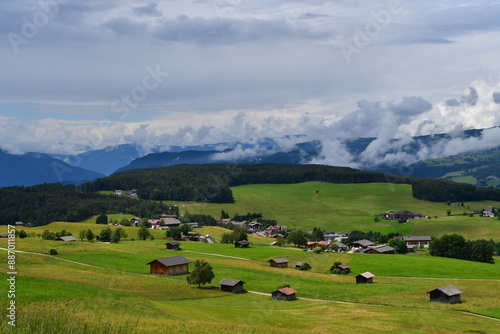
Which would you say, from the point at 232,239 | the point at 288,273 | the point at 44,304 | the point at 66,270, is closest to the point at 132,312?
the point at 44,304

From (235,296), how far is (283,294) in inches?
278

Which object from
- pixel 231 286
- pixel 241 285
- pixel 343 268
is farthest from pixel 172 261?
pixel 343 268

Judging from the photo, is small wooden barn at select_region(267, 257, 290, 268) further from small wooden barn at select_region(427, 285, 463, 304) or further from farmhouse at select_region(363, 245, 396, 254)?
small wooden barn at select_region(427, 285, 463, 304)

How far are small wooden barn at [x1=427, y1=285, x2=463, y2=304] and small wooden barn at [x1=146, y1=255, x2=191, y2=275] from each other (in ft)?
140

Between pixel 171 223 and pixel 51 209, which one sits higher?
pixel 51 209

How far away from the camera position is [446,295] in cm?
5909

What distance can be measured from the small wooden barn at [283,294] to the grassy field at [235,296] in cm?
136

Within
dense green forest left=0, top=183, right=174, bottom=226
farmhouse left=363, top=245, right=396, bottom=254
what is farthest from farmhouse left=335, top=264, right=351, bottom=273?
dense green forest left=0, top=183, right=174, bottom=226

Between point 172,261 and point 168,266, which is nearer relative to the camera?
point 168,266

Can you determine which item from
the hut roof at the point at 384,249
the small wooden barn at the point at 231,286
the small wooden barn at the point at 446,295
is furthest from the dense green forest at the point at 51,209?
the small wooden barn at the point at 446,295

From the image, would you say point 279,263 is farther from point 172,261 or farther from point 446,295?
point 446,295

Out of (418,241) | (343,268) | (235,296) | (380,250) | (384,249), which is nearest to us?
(235,296)

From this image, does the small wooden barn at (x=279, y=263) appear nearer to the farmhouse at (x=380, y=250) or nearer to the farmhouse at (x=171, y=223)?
the farmhouse at (x=380, y=250)

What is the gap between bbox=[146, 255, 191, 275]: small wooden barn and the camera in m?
76.2
